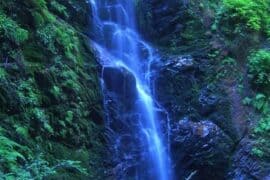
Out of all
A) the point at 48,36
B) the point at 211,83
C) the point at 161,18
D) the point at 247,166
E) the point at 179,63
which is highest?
the point at 48,36

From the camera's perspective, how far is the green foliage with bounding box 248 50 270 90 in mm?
11922

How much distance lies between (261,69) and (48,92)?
5912mm

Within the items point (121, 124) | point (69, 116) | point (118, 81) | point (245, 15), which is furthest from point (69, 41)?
point (245, 15)

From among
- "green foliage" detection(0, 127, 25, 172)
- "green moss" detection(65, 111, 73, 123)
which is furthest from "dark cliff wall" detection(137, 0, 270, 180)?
"green foliage" detection(0, 127, 25, 172)

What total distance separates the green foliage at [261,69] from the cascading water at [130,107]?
2783 millimetres

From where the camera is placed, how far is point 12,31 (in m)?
9.41

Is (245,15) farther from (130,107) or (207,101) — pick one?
(130,107)

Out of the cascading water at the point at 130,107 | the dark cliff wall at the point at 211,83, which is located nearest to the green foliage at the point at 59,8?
the cascading water at the point at 130,107

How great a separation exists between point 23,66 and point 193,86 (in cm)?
507

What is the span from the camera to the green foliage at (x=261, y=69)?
11.9m

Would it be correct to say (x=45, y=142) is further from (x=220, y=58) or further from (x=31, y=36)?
(x=220, y=58)

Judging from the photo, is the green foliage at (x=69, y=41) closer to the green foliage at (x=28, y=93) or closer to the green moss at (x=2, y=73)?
the green foliage at (x=28, y=93)

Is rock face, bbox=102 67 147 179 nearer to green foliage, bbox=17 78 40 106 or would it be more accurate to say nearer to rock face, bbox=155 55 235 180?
rock face, bbox=155 55 235 180

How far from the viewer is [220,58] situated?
12.8 m
